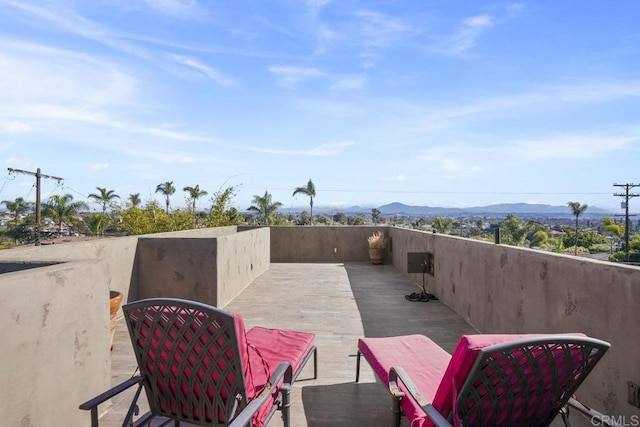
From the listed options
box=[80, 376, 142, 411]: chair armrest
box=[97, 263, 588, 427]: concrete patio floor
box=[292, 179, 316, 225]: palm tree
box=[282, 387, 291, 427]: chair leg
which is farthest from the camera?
box=[292, 179, 316, 225]: palm tree

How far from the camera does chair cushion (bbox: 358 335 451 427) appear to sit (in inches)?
85.9

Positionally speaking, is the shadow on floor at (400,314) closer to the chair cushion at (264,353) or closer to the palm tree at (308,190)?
the chair cushion at (264,353)

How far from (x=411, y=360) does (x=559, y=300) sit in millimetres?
1321

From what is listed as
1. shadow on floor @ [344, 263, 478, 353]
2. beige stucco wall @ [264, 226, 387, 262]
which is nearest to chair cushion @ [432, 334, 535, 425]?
shadow on floor @ [344, 263, 478, 353]

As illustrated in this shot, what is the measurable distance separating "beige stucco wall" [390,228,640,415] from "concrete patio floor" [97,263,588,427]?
54 centimetres

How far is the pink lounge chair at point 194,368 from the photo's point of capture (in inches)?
66.7

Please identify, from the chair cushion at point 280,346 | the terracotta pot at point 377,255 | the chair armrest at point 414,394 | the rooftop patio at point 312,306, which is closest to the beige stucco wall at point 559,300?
the rooftop patio at point 312,306

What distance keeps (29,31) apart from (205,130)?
1132cm

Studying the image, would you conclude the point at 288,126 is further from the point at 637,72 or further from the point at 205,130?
the point at 637,72

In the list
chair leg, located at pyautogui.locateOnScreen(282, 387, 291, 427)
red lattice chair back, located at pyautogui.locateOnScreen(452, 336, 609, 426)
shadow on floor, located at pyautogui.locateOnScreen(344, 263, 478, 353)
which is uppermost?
red lattice chair back, located at pyautogui.locateOnScreen(452, 336, 609, 426)

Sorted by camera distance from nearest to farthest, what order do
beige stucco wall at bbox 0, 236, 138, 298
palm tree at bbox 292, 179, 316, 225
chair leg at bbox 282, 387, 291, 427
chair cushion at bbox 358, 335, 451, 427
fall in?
chair leg at bbox 282, 387, 291, 427 < chair cushion at bbox 358, 335, 451, 427 < beige stucco wall at bbox 0, 236, 138, 298 < palm tree at bbox 292, 179, 316, 225

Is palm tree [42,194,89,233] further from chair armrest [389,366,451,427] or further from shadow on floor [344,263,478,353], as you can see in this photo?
chair armrest [389,366,451,427]

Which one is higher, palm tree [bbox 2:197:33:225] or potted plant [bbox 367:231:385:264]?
palm tree [bbox 2:197:33:225]

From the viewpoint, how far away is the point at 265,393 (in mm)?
1853
